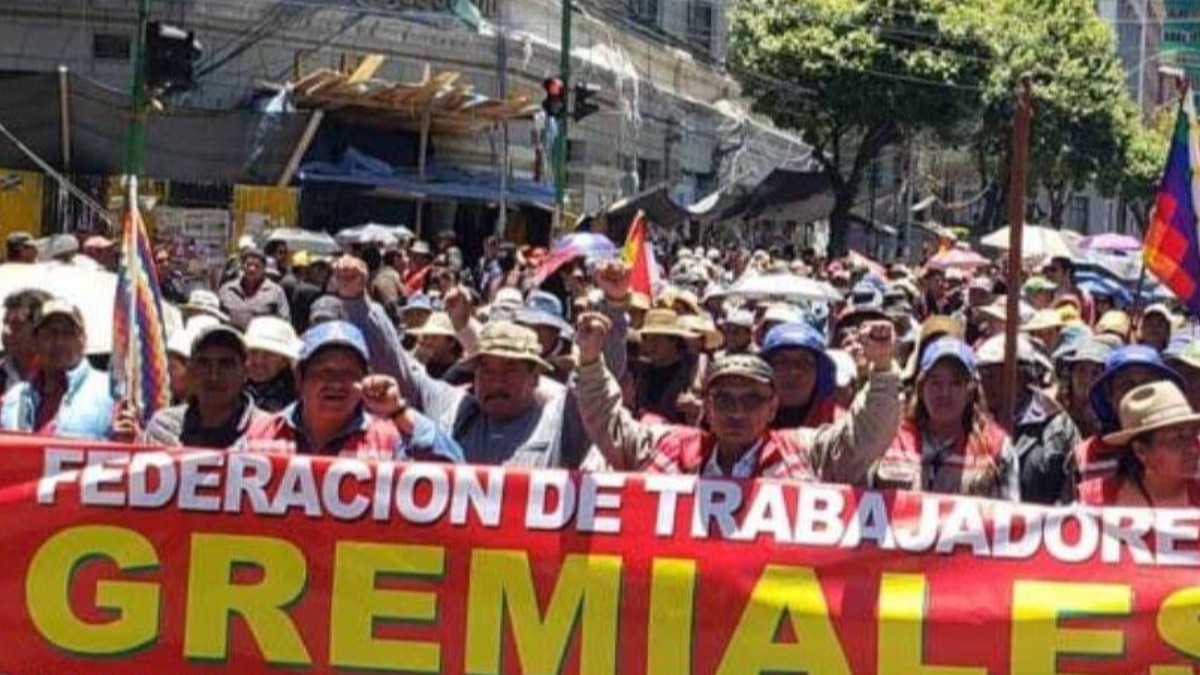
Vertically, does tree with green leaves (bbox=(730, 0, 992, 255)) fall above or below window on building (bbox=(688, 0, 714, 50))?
below

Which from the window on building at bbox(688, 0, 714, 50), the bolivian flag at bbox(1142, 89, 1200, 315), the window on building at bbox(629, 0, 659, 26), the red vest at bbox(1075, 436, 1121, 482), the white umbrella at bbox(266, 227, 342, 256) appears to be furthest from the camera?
the window on building at bbox(688, 0, 714, 50)

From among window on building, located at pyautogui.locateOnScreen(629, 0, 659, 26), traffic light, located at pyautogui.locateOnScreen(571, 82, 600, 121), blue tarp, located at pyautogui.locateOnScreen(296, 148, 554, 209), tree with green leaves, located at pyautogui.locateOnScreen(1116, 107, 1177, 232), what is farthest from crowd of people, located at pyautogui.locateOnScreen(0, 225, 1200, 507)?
tree with green leaves, located at pyautogui.locateOnScreen(1116, 107, 1177, 232)

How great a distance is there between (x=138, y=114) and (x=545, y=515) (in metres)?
12.2

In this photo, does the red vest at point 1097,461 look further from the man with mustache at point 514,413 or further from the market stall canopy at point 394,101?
the market stall canopy at point 394,101

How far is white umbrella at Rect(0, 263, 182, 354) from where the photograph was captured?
803 cm

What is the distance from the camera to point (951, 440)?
19.4 ft

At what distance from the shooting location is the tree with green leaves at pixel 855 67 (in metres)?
39.4

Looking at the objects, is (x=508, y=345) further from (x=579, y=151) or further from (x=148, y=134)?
(x=579, y=151)

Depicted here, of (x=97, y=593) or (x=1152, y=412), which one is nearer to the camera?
(x=97, y=593)

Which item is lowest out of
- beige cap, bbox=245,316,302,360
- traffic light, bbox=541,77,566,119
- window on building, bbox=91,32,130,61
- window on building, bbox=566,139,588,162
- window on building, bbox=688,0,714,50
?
beige cap, bbox=245,316,302,360

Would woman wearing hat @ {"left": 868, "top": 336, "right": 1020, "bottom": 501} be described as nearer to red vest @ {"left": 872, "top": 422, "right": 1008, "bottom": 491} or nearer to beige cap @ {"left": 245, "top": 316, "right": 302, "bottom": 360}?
red vest @ {"left": 872, "top": 422, "right": 1008, "bottom": 491}

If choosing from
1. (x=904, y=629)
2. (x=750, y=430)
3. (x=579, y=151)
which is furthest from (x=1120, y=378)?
(x=579, y=151)

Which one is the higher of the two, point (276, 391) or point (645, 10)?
point (645, 10)

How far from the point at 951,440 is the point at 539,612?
1.52m
